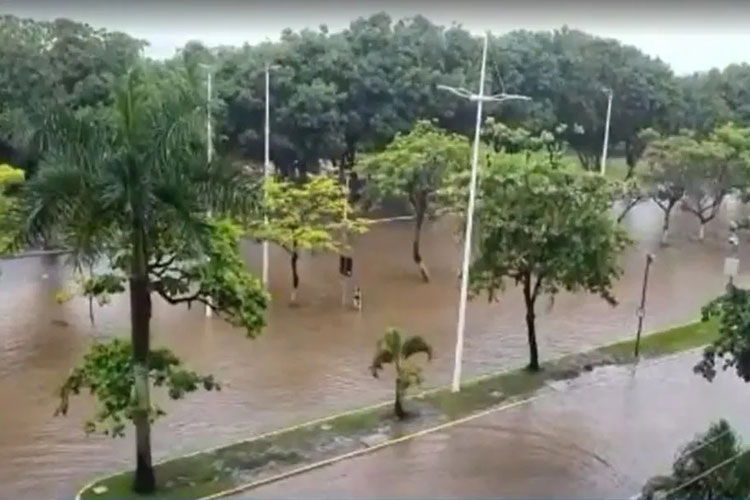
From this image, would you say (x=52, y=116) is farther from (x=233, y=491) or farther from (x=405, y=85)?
(x=405, y=85)

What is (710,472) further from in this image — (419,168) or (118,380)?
(419,168)

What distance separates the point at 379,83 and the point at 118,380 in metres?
14.4

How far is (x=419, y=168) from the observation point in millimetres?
14680

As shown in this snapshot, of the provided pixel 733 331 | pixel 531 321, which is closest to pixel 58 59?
pixel 531 321

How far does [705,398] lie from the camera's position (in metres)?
→ 10.1

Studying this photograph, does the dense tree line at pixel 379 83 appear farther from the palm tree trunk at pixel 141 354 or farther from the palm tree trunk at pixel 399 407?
the palm tree trunk at pixel 141 354

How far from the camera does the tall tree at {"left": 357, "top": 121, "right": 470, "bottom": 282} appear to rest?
14742mm

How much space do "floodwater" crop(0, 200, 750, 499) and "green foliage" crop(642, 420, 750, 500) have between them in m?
4.34

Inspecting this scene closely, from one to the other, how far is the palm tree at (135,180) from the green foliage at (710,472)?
2.98 metres

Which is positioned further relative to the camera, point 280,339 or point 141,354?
point 280,339

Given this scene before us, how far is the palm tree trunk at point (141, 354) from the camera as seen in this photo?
22.0ft

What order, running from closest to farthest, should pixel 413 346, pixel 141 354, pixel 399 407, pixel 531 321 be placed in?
pixel 141 354
pixel 413 346
pixel 399 407
pixel 531 321

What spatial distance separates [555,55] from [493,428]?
634 inches

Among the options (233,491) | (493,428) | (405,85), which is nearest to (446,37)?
(405,85)
